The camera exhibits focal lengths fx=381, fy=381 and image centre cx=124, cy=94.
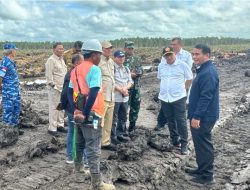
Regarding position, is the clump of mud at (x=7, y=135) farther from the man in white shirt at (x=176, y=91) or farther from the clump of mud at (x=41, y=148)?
the man in white shirt at (x=176, y=91)

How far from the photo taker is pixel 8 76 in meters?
8.33

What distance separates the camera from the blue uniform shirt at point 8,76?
816 cm

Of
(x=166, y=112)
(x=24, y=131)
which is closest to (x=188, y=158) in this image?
(x=166, y=112)

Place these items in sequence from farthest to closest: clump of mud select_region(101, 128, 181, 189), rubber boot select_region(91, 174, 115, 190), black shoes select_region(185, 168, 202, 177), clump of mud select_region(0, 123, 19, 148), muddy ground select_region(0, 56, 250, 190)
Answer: clump of mud select_region(0, 123, 19, 148)
black shoes select_region(185, 168, 202, 177)
clump of mud select_region(101, 128, 181, 189)
muddy ground select_region(0, 56, 250, 190)
rubber boot select_region(91, 174, 115, 190)

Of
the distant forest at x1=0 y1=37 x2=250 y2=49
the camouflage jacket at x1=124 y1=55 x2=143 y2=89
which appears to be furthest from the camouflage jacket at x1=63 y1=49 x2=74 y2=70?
the distant forest at x1=0 y1=37 x2=250 y2=49

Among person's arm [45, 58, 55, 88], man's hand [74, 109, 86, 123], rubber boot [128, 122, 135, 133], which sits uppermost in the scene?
person's arm [45, 58, 55, 88]

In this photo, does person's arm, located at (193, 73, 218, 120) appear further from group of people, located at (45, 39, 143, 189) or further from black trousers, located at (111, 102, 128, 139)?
black trousers, located at (111, 102, 128, 139)

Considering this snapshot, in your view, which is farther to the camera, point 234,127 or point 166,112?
point 234,127

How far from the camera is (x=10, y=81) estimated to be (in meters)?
8.36

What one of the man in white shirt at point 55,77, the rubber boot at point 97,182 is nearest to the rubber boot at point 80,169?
the rubber boot at point 97,182

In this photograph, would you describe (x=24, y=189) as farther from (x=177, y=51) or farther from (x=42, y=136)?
(x=177, y=51)

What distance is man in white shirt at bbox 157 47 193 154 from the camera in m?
7.33

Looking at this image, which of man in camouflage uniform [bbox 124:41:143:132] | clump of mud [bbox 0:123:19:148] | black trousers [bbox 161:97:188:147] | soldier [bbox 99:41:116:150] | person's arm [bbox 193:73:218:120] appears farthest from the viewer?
man in camouflage uniform [bbox 124:41:143:132]

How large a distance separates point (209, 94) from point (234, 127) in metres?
5.30
